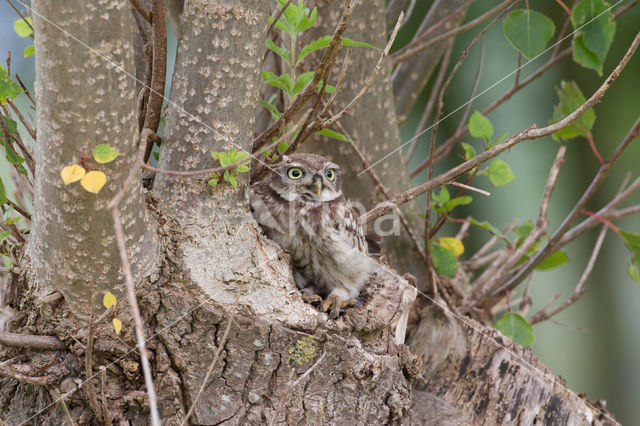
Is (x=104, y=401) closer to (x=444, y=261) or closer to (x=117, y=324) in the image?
(x=117, y=324)

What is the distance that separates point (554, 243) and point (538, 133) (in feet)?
3.53

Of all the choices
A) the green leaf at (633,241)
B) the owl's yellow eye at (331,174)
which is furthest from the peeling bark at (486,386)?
the owl's yellow eye at (331,174)

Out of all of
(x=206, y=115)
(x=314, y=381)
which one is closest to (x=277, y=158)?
(x=206, y=115)

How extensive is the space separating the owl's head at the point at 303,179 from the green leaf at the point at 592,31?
1.15 metres

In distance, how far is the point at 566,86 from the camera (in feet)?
9.71

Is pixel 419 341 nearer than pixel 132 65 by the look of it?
No

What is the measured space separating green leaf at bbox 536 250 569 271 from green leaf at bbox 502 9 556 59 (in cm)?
102

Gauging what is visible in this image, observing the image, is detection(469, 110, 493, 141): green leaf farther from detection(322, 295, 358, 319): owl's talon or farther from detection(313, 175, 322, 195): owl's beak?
detection(322, 295, 358, 319): owl's talon

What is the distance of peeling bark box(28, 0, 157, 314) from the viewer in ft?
4.70

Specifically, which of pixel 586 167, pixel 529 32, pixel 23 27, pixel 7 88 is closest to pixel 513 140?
pixel 529 32

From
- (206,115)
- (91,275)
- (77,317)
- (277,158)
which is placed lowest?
(77,317)

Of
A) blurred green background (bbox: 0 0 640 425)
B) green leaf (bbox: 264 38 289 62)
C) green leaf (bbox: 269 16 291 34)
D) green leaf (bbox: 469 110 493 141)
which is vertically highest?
→ green leaf (bbox: 269 16 291 34)

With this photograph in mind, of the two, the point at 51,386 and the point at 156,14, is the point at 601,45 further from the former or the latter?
the point at 51,386

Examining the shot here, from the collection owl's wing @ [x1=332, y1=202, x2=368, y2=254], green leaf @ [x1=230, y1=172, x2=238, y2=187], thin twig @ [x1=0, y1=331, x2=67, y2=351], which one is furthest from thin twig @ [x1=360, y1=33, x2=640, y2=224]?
thin twig @ [x1=0, y1=331, x2=67, y2=351]
